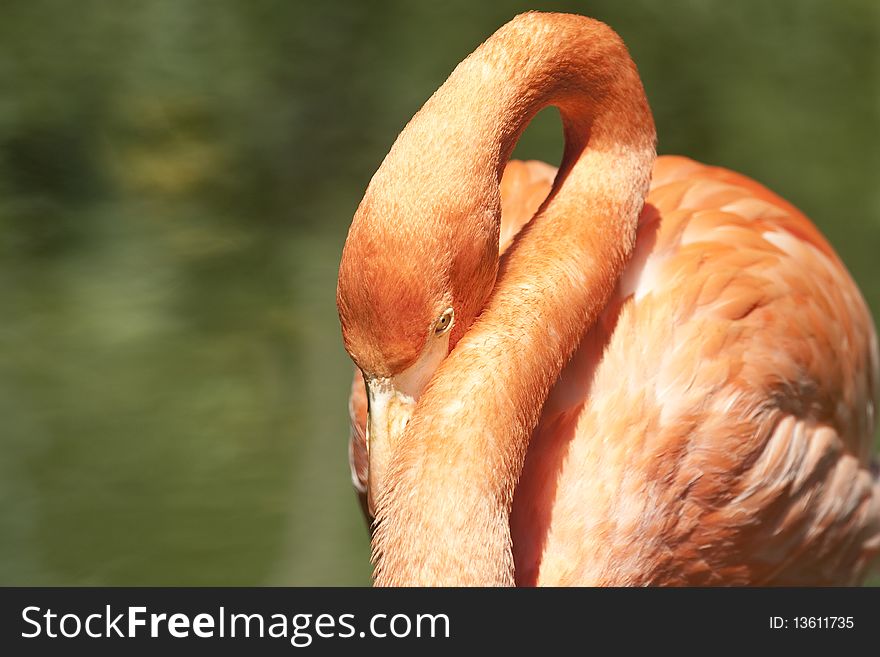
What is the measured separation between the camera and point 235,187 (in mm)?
5555

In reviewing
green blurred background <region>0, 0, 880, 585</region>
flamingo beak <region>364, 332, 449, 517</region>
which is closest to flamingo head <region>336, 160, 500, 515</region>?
flamingo beak <region>364, 332, 449, 517</region>

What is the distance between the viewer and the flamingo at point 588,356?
2.18 m

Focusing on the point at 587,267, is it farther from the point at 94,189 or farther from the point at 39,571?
the point at 94,189

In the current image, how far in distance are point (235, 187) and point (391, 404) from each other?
3.48m

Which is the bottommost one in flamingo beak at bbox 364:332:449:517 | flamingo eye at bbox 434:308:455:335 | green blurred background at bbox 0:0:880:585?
flamingo beak at bbox 364:332:449:517

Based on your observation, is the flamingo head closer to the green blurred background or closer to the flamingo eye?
the flamingo eye

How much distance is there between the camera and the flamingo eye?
7.32ft

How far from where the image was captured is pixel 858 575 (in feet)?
10.6

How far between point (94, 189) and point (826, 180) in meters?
3.48

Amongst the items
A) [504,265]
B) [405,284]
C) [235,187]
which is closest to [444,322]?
[405,284]

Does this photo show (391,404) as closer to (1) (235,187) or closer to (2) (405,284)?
(2) (405,284)

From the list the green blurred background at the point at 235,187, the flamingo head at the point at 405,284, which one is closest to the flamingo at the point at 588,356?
the flamingo head at the point at 405,284

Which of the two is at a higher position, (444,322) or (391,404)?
(444,322)

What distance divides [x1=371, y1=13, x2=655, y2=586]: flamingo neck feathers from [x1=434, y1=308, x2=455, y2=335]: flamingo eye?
7 cm
